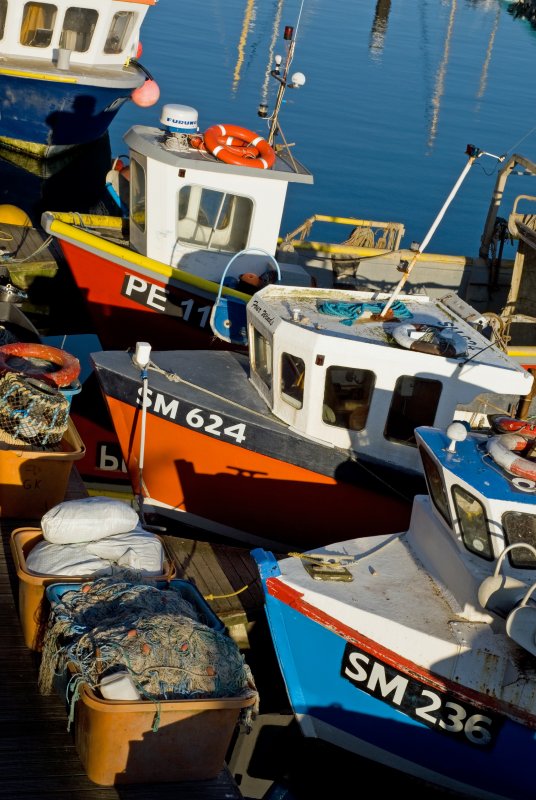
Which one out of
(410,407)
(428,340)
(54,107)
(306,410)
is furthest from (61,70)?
(410,407)

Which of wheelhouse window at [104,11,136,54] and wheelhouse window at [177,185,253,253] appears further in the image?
wheelhouse window at [104,11,136,54]

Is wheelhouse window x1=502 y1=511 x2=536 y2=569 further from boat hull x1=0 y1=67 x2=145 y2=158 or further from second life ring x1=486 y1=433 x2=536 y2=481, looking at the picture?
boat hull x1=0 y1=67 x2=145 y2=158

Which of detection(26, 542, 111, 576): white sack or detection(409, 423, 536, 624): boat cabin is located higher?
detection(409, 423, 536, 624): boat cabin

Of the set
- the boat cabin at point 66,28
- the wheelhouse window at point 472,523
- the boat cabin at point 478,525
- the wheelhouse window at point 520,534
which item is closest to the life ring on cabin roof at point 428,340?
the boat cabin at point 478,525

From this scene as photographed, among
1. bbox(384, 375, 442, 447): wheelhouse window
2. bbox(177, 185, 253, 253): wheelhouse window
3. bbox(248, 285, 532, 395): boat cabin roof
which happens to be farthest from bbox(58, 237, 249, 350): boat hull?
bbox(384, 375, 442, 447): wheelhouse window

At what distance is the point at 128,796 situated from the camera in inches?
214

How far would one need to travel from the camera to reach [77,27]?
71.3 feet

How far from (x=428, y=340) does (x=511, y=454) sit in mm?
2105

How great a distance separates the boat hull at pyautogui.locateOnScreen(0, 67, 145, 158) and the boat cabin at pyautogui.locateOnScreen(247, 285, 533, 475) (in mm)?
13872

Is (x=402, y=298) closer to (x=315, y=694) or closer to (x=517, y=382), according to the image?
(x=517, y=382)

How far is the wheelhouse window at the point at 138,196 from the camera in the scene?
1230 centimetres

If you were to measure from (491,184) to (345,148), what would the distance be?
4246 mm

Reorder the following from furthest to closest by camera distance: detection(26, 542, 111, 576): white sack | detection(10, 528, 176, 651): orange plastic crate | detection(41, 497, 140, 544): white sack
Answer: detection(41, 497, 140, 544): white sack → detection(26, 542, 111, 576): white sack → detection(10, 528, 176, 651): orange plastic crate

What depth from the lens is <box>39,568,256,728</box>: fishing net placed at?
5453 millimetres
